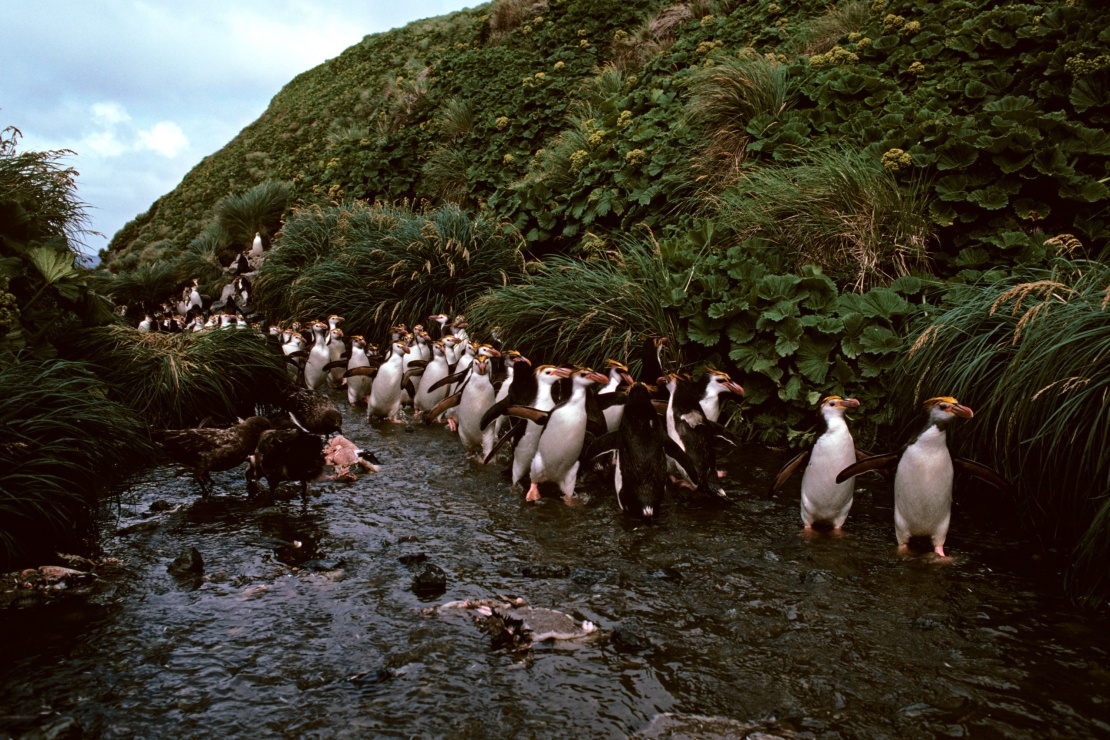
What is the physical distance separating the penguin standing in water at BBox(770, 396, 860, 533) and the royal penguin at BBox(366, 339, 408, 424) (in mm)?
4580

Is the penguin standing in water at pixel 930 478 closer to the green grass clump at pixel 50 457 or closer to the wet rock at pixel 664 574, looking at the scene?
the wet rock at pixel 664 574

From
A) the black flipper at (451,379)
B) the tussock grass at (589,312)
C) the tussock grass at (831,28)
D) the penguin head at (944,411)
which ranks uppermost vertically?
the tussock grass at (831,28)

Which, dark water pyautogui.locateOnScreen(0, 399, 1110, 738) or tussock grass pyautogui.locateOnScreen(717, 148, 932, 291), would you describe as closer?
dark water pyautogui.locateOnScreen(0, 399, 1110, 738)

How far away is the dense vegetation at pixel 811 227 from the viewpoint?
15.7ft

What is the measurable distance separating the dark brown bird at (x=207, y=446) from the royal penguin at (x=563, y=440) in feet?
6.71

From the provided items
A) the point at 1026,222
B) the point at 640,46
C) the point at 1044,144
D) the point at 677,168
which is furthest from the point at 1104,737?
the point at 640,46

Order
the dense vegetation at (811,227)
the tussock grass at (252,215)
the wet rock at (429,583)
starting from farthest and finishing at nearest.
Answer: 1. the tussock grass at (252,215)
2. the dense vegetation at (811,227)
3. the wet rock at (429,583)

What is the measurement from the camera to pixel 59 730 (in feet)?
8.66

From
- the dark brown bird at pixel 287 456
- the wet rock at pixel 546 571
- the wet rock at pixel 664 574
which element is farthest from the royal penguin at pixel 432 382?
the wet rock at pixel 664 574

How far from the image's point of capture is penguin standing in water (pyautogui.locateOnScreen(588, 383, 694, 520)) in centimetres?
498

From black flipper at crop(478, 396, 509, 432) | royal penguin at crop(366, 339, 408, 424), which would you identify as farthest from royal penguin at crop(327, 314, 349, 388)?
black flipper at crop(478, 396, 509, 432)

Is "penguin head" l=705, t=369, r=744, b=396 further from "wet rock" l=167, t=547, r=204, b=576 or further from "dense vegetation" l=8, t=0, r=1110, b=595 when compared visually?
"wet rock" l=167, t=547, r=204, b=576

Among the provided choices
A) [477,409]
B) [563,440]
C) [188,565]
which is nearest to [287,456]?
[188,565]

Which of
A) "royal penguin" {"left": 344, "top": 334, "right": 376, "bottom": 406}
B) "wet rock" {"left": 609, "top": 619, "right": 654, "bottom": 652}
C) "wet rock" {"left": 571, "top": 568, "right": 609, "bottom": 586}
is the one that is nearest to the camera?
"wet rock" {"left": 609, "top": 619, "right": 654, "bottom": 652}
